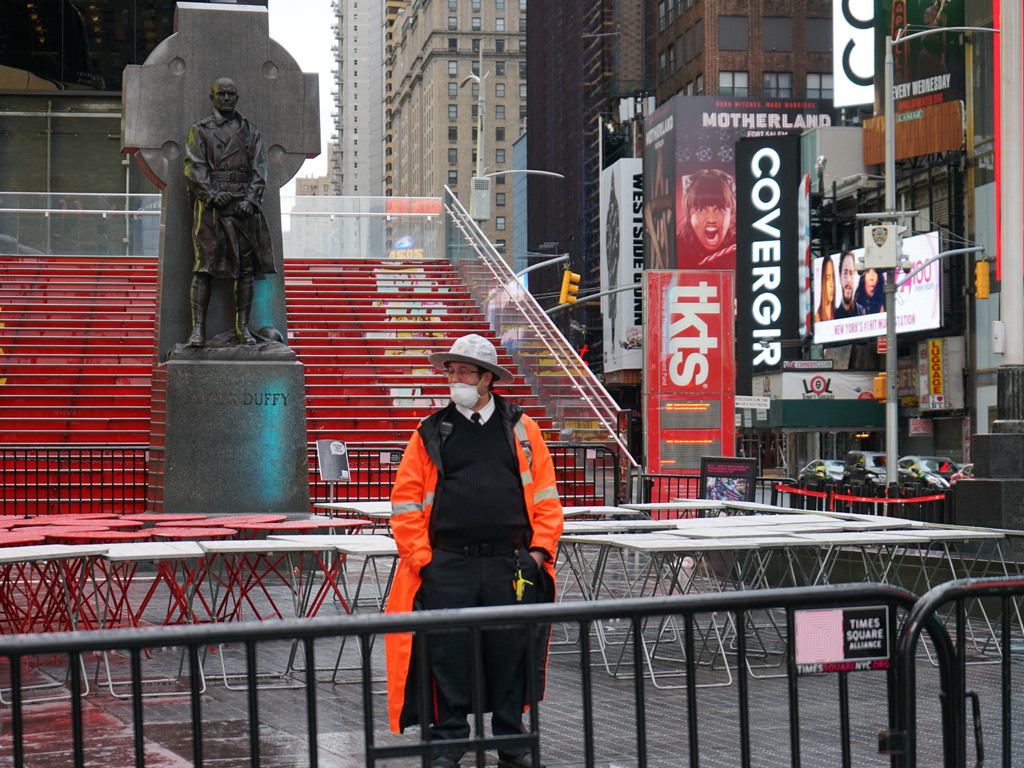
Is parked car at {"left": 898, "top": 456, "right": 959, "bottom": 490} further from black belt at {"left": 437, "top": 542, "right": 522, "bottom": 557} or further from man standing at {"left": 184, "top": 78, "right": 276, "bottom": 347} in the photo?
black belt at {"left": 437, "top": 542, "right": 522, "bottom": 557}

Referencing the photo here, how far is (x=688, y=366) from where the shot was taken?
68.5 ft

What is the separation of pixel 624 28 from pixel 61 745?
83637 millimetres

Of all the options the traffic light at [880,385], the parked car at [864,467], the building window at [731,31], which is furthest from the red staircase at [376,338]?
the building window at [731,31]

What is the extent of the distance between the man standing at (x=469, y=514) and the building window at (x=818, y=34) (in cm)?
7205

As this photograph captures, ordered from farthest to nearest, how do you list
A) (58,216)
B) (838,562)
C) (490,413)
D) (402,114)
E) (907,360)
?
(402,114)
(907,360)
(58,216)
(838,562)
(490,413)

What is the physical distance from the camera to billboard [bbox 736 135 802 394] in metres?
57.9

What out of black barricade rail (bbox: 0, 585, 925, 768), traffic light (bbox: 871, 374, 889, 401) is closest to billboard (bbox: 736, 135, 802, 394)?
traffic light (bbox: 871, 374, 889, 401)

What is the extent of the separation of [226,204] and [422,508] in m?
9.75

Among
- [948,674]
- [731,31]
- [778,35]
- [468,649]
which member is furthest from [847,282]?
[948,674]

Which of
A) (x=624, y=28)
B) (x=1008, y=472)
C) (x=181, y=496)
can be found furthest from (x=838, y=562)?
(x=624, y=28)

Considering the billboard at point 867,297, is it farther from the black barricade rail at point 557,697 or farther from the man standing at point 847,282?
the black barricade rail at point 557,697

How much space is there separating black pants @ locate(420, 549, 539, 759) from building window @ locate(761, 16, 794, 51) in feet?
234

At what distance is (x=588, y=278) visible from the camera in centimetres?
9556

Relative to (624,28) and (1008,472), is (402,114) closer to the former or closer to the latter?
(624,28)
